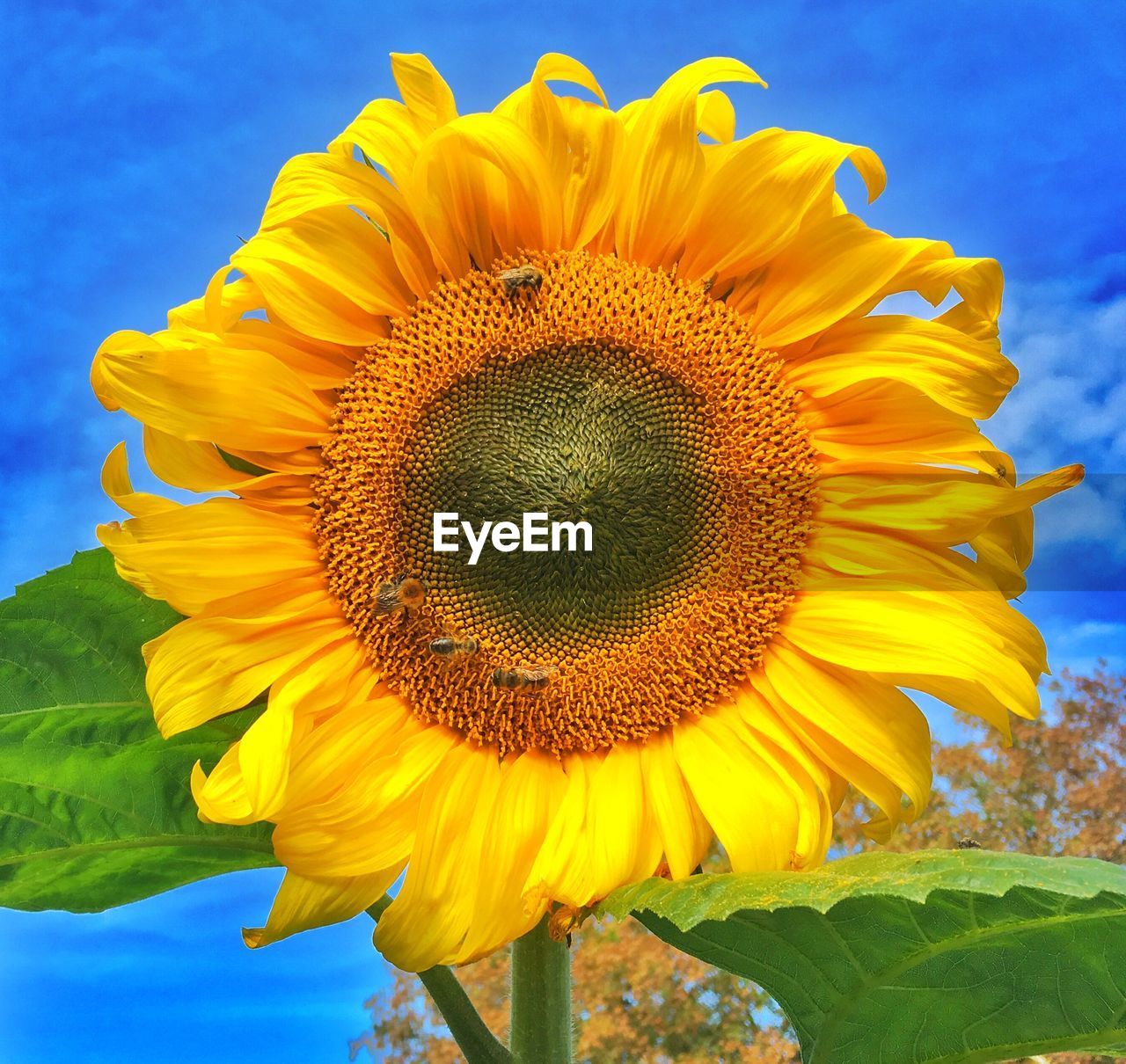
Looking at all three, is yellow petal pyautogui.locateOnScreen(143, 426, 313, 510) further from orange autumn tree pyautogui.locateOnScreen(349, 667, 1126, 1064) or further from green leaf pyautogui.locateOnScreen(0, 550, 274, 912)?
orange autumn tree pyautogui.locateOnScreen(349, 667, 1126, 1064)

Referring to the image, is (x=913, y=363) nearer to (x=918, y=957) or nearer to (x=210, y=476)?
(x=918, y=957)

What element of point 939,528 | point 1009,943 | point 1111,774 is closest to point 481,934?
point 1009,943

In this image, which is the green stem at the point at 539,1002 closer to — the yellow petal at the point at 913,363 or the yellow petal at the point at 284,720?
the yellow petal at the point at 284,720

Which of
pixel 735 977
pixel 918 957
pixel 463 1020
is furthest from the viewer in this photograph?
pixel 735 977

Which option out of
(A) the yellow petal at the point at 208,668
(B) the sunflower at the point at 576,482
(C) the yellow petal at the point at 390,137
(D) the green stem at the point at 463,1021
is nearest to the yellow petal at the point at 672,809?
(B) the sunflower at the point at 576,482

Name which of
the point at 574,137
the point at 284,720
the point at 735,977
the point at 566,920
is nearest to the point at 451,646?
the point at 284,720
